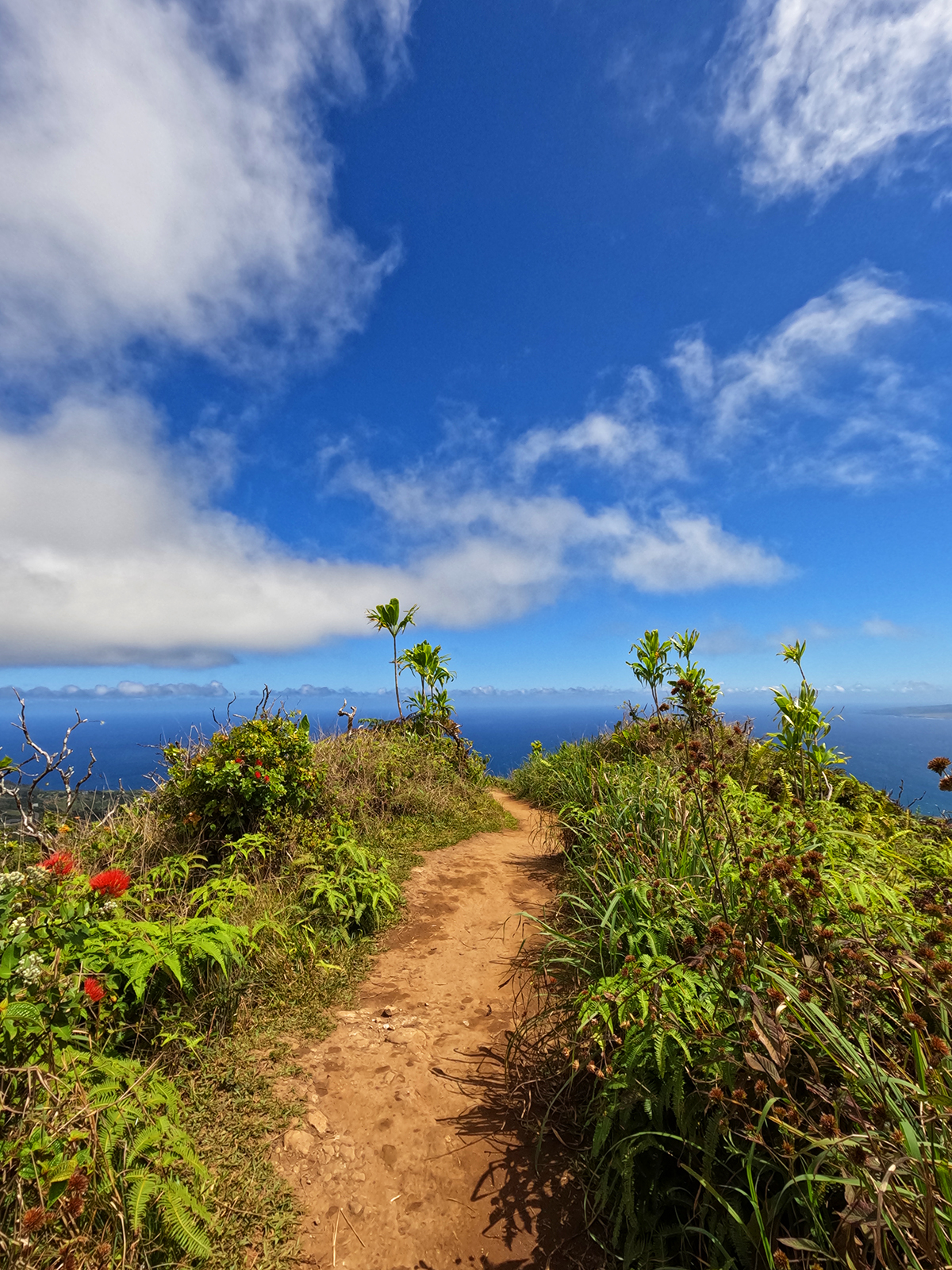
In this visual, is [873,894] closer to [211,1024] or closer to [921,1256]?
[921,1256]

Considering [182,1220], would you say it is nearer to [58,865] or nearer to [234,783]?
[58,865]

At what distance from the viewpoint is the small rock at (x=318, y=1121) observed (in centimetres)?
336

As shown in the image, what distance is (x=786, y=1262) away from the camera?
163 cm

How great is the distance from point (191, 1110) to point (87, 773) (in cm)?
368

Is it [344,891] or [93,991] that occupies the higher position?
[93,991]

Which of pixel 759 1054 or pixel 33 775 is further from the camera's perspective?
pixel 33 775

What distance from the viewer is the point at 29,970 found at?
255 centimetres

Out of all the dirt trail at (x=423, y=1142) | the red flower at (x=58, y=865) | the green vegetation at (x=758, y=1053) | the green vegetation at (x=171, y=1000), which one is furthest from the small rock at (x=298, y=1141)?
the red flower at (x=58, y=865)

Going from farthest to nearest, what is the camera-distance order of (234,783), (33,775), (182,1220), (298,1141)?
(234,783)
(33,775)
(298,1141)
(182,1220)

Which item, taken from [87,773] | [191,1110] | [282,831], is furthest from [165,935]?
[282,831]

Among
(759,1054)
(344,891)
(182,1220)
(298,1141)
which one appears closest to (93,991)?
(182,1220)

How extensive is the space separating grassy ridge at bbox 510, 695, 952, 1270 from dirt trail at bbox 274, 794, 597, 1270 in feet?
0.98

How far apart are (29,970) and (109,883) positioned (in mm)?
522

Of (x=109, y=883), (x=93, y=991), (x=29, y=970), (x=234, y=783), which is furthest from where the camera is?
(x=234, y=783)
